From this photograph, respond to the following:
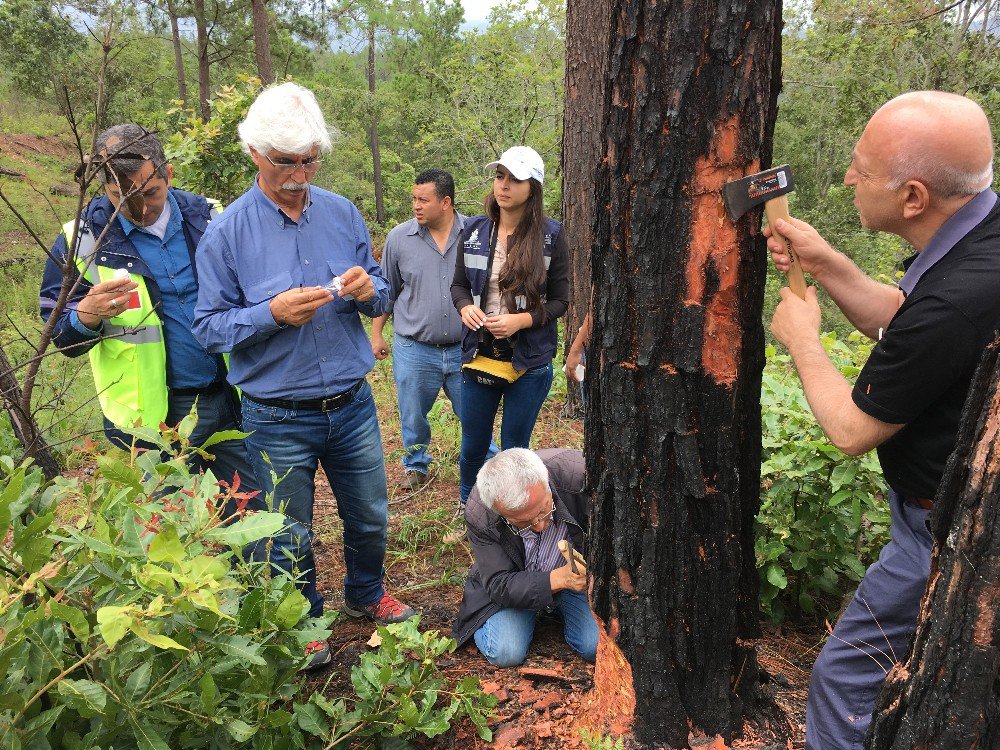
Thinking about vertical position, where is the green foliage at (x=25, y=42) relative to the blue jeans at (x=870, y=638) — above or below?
above

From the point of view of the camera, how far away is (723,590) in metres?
1.92

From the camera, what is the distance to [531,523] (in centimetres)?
285

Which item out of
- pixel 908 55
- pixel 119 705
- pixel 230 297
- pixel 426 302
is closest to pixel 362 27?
pixel 908 55

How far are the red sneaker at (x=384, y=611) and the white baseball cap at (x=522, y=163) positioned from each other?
6.64 feet

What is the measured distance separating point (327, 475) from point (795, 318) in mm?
1780

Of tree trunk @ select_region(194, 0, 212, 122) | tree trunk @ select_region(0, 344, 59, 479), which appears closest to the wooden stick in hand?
tree trunk @ select_region(0, 344, 59, 479)

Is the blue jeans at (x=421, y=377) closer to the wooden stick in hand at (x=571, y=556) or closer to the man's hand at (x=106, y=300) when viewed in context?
the wooden stick in hand at (x=571, y=556)

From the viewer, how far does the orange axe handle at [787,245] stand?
1.72m

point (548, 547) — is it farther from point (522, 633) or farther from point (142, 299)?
point (142, 299)

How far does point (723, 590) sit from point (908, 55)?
16.8 metres

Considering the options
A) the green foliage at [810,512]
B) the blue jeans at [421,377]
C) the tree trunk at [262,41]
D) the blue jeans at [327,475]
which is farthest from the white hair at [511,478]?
the tree trunk at [262,41]

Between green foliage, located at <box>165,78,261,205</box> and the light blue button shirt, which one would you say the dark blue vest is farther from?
green foliage, located at <box>165,78,261,205</box>

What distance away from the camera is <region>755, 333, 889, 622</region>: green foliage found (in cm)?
251

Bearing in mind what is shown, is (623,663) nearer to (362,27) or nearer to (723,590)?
(723,590)
